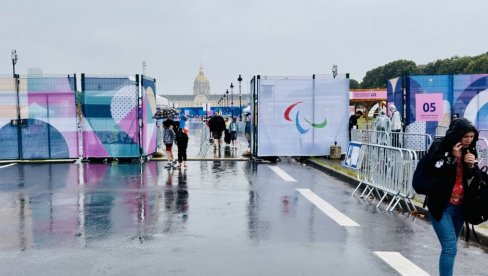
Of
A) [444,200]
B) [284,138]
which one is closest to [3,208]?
[444,200]

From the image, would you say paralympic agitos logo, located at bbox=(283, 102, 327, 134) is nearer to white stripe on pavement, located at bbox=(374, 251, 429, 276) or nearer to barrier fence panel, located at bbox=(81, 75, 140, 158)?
barrier fence panel, located at bbox=(81, 75, 140, 158)

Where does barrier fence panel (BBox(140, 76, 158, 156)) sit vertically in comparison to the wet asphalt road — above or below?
above

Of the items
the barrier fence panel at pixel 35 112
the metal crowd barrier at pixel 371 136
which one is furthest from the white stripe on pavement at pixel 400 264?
the barrier fence panel at pixel 35 112

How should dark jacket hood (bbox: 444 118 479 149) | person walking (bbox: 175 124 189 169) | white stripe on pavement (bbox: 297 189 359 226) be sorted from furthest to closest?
person walking (bbox: 175 124 189 169)
white stripe on pavement (bbox: 297 189 359 226)
dark jacket hood (bbox: 444 118 479 149)

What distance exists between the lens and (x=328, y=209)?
9.46m

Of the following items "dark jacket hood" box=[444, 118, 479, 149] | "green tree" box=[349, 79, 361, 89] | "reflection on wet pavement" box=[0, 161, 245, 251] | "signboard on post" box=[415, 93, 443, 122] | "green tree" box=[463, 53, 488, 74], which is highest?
"green tree" box=[349, 79, 361, 89]

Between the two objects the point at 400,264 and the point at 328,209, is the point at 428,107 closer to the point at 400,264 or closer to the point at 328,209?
the point at 328,209

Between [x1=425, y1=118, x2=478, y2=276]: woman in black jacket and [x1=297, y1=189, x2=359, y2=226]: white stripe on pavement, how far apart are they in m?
3.61

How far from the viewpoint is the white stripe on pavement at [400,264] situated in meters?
5.68

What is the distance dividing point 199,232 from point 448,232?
156 inches

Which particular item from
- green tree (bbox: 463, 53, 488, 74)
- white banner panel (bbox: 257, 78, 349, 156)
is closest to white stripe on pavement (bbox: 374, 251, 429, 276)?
A: white banner panel (bbox: 257, 78, 349, 156)

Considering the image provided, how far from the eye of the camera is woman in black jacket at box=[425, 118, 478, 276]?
4527 millimetres

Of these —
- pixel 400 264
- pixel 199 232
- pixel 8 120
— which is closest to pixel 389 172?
pixel 400 264

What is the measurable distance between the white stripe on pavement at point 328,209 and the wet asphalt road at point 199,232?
0.54ft
